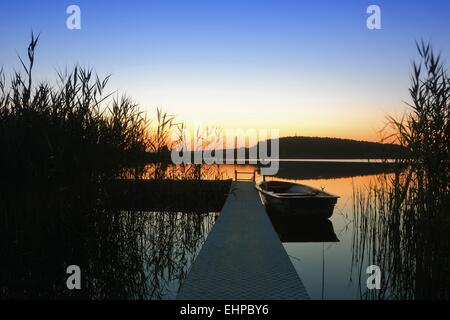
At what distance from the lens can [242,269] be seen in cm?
441

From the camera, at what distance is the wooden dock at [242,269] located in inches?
146

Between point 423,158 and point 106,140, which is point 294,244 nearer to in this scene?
point 423,158

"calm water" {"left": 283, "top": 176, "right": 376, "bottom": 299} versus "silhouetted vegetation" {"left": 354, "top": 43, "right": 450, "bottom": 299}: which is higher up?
"silhouetted vegetation" {"left": 354, "top": 43, "right": 450, "bottom": 299}

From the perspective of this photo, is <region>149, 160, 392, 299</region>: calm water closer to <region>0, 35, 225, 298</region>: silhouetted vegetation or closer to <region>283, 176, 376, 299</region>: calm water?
<region>283, 176, 376, 299</region>: calm water

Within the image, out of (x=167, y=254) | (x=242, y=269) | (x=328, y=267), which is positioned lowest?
(x=328, y=267)

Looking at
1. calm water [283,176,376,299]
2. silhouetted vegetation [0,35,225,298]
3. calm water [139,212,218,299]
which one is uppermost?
silhouetted vegetation [0,35,225,298]

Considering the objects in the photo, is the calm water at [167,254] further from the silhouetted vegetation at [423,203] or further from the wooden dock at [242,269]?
the silhouetted vegetation at [423,203]

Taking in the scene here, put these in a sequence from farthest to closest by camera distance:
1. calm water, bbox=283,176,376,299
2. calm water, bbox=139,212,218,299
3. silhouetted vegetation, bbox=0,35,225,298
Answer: calm water, bbox=283,176,376,299 → calm water, bbox=139,212,218,299 → silhouetted vegetation, bbox=0,35,225,298

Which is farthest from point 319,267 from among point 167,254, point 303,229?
point 303,229

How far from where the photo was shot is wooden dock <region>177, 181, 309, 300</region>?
3.71 metres

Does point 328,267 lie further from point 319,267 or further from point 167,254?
point 167,254

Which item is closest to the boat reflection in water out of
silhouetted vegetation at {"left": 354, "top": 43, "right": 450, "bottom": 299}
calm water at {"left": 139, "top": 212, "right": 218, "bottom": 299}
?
calm water at {"left": 139, "top": 212, "right": 218, "bottom": 299}
